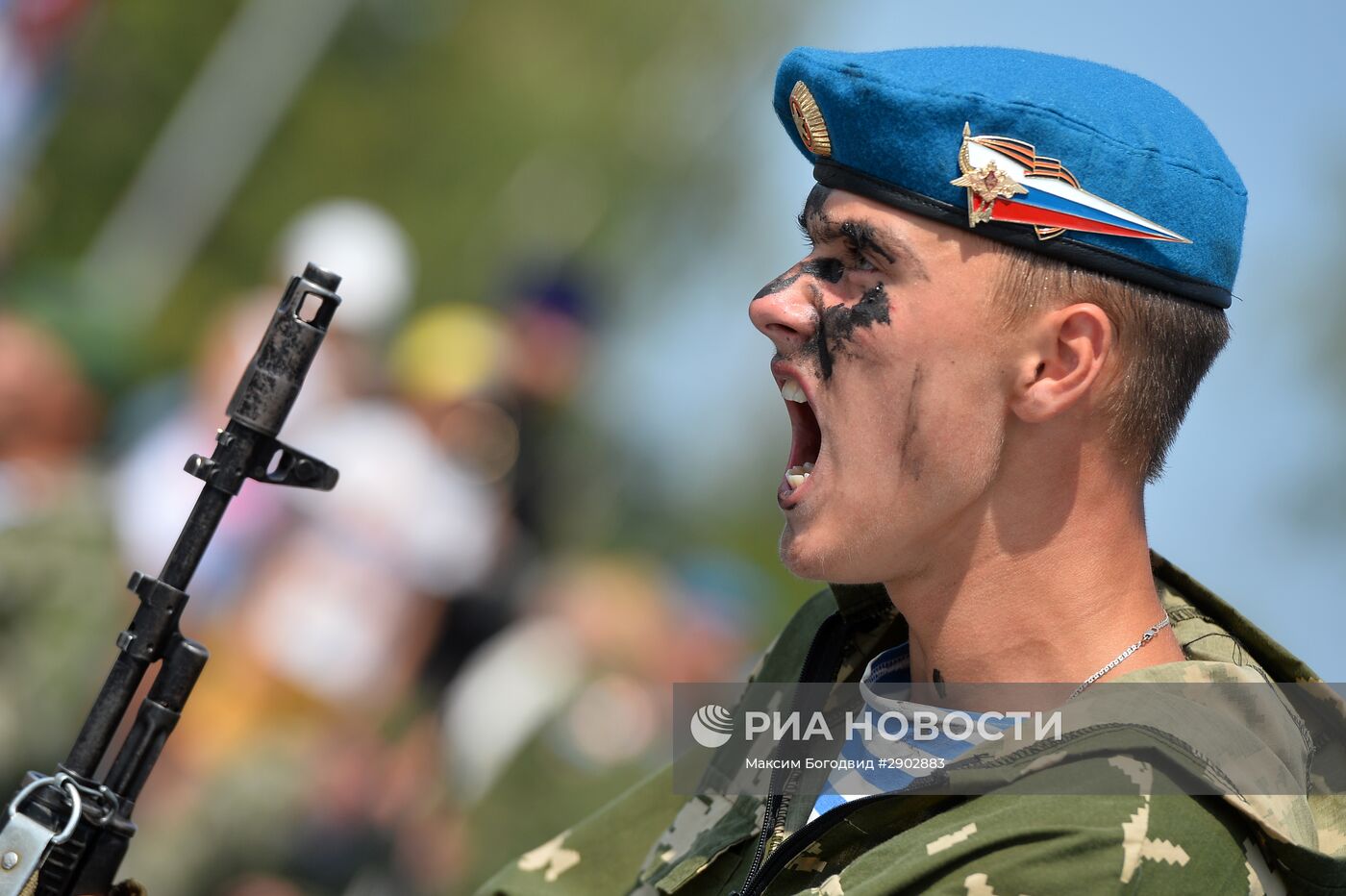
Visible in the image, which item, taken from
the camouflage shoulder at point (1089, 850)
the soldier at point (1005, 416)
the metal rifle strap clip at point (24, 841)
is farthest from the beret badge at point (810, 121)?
the metal rifle strap clip at point (24, 841)

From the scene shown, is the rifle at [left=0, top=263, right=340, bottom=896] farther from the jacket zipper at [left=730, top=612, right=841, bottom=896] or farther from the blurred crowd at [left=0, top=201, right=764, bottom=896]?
the blurred crowd at [left=0, top=201, right=764, bottom=896]

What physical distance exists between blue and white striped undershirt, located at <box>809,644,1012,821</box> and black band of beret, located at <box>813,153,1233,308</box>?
0.65 meters

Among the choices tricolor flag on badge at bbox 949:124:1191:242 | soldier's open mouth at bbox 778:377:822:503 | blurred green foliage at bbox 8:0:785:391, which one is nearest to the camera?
tricolor flag on badge at bbox 949:124:1191:242

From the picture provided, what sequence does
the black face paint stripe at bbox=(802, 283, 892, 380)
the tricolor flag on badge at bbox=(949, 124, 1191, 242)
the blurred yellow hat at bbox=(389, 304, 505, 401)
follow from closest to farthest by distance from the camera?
the tricolor flag on badge at bbox=(949, 124, 1191, 242) < the black face paint stripe at bbox=(802, 283, 892, 380) < the blurred yellow hat at bbox=(389, 304, 505, 401)

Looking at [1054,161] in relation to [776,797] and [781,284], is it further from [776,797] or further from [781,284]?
[776,797]

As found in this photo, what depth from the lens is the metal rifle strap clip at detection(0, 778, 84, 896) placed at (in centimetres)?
218

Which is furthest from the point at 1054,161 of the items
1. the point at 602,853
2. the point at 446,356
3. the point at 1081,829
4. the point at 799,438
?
the point at 446,356

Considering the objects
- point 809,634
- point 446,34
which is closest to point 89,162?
point 446,34

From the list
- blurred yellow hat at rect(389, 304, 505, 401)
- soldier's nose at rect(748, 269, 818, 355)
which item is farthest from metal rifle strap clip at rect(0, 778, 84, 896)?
blurred yellow hat at rect(389, 304, 505, 401)

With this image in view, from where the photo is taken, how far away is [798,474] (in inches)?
88.4

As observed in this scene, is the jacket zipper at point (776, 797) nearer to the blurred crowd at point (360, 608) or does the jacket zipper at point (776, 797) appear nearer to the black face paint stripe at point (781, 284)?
the black face paint stripe at point (781, 284)

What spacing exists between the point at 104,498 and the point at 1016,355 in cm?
389

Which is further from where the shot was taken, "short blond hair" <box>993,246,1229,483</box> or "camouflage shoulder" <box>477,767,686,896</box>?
"camouflage shoulder" <box>477,767,686,896</box>

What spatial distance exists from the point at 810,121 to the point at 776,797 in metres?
1.00
